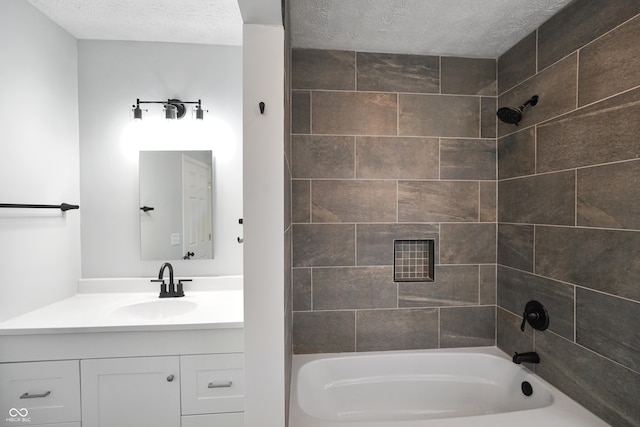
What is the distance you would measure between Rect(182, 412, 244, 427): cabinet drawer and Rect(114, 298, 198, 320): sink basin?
22.7 inches

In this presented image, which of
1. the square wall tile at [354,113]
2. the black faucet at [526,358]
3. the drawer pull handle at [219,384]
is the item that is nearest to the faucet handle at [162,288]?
the drawer pull handle at [219,384]

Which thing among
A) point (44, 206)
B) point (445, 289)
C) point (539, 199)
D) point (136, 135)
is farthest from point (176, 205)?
point (539, 199)

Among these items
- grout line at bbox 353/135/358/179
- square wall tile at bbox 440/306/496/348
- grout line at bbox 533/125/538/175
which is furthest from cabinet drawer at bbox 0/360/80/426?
grout line at bbox 533/125/538/175

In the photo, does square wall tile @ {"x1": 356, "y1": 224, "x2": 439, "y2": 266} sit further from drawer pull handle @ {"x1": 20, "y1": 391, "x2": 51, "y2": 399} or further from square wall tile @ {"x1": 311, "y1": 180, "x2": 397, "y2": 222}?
drawer pull handle @ {"x1": 20, "y1": 391, "x2": 51, "y2": 399}

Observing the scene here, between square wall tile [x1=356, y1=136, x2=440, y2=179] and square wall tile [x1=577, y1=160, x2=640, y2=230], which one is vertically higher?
square wall tile [x1=356, y1=136, x2=440, y2=179]

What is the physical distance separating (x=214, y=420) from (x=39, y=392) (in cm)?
86

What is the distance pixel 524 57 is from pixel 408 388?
198 cm

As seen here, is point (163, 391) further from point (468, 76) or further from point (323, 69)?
point (468, 76)

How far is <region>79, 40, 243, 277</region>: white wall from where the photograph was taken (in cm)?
198

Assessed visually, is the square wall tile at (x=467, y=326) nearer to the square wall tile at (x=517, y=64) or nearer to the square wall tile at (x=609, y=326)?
the square wall tile at (x=609, y=326)

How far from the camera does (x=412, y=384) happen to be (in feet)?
5.55

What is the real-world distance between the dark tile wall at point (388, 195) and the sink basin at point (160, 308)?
0.72 m

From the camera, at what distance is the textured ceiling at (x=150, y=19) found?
163 cm

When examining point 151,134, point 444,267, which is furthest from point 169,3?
point 444,267
